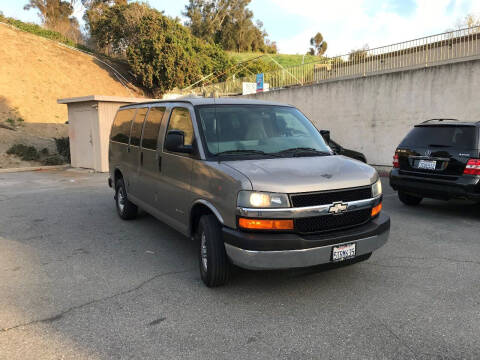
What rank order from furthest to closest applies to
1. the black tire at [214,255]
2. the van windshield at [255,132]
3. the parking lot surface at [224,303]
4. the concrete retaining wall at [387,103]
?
the concrete retaining wall at [387,103] → the van windshield at [255,132] → the black tire at [214,255] → the parking lot surface at [224,303]

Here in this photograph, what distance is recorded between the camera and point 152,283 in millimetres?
4215

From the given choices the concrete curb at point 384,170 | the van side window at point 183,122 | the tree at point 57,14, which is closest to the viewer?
the van side window at point 183,122

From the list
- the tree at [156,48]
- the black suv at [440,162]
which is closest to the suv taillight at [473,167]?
the black suv at [440,162]

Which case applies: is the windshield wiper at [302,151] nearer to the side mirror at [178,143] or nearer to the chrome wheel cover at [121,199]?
the side mirror at [178,143]

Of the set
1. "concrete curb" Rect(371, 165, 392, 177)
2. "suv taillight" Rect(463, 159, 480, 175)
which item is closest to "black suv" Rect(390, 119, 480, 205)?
"suv taillight" Rect(463, 159, 480, 175)

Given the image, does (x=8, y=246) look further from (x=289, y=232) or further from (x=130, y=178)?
(x=289, y=232)

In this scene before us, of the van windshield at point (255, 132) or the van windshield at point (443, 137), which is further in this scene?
the van windshield at point (443, 137)

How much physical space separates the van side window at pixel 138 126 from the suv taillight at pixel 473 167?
538cm

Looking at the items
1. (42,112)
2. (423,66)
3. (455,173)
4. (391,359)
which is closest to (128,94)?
(42,112)

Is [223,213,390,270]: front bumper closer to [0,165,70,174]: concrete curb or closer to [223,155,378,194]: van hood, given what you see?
[223,155,378,194]: van hood

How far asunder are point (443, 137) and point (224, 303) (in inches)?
207

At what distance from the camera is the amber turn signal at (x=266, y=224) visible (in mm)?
3473

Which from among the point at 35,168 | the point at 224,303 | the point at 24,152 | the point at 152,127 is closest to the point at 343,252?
the point at 224,303

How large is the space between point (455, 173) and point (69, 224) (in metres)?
6.83
